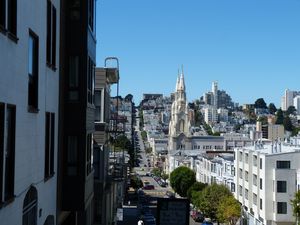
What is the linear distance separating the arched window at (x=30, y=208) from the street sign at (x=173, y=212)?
2423 mm

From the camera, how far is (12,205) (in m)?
10.3

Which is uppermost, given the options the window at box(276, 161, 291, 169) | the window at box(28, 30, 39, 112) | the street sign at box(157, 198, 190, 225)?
the window at box(28, 30, 39, 112)

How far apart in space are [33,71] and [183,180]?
9548 centimetres

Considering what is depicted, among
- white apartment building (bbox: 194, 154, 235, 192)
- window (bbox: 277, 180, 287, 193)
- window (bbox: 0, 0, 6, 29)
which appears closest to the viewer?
window (bbox: 0, 0, 6, 29)

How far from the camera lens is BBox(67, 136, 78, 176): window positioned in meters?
16.4

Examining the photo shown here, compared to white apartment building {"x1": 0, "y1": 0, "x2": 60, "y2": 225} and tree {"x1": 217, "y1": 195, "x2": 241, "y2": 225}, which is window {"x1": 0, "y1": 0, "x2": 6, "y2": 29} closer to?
white apartment building {"x1": 0, "y1": 0, "x2": 60, "y2": 225}

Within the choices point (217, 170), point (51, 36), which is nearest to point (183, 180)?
point (217, 170)

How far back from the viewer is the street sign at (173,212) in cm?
1161

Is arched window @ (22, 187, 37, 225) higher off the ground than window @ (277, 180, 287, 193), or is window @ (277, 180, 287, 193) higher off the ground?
arched window @ (22, 187, 37, 225)

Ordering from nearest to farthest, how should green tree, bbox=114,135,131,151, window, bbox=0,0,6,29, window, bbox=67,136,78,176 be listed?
window, bbox=0,0,6,29 < window, bbox=67,136,78,176 < green tree, bbox=114,135,131,151

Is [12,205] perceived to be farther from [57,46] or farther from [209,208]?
[209,208]

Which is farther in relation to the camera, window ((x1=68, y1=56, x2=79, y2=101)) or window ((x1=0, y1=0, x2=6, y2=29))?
window ((x1=68, y1=56, x2=79, y2=101))

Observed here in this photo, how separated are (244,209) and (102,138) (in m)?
44.6

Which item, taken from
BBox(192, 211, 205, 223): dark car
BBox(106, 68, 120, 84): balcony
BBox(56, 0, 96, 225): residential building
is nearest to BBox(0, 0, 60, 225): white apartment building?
BBox(56, 0, 96, 225): residential building
